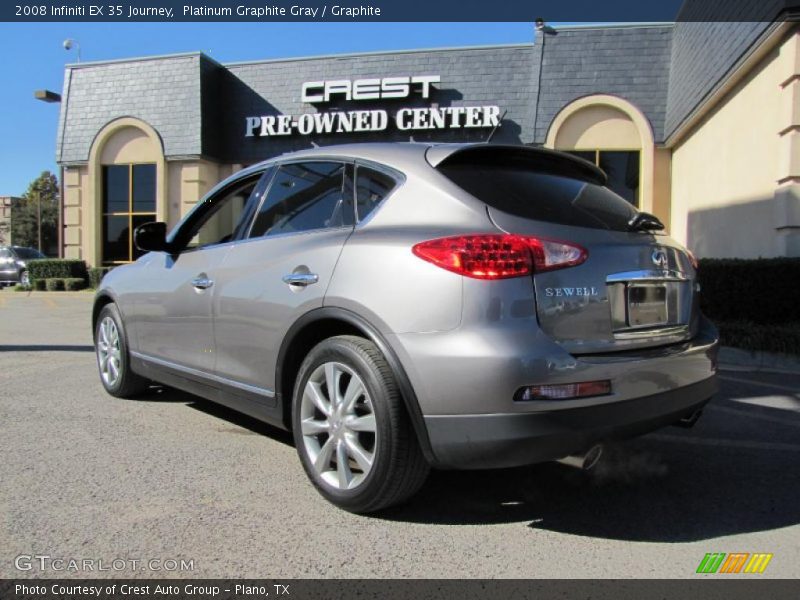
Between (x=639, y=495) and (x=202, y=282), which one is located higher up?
(x=202, y=282)

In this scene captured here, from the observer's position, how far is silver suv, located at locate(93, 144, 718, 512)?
8.10ft

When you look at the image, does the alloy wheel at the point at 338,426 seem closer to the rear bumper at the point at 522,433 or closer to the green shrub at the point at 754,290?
the rear bumper at the point at 522,433

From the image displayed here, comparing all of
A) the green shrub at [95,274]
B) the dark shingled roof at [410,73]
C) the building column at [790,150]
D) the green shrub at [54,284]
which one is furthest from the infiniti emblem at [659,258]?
the green shrub at [54,284]

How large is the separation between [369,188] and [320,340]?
0.78m

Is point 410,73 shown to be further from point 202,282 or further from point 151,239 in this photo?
point 202,282

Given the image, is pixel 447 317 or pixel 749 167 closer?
pixel 447 317

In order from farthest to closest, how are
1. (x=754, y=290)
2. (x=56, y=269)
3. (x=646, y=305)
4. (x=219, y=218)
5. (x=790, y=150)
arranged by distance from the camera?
(x=56, y=269), (x=790, y=150), (x=754, y=290), (x=219, y=218), (x=646, y=305)

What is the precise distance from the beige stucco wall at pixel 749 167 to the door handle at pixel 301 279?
7.13 m

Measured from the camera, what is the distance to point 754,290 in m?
7.52

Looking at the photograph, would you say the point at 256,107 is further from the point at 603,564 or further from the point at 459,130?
the point at 603,564

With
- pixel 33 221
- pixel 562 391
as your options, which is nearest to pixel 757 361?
pixel 562 391

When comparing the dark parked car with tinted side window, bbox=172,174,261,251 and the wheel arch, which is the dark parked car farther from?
the wheel arch

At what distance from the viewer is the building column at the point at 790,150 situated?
25.5 ft

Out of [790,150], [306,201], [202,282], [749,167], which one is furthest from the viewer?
[749,167]
